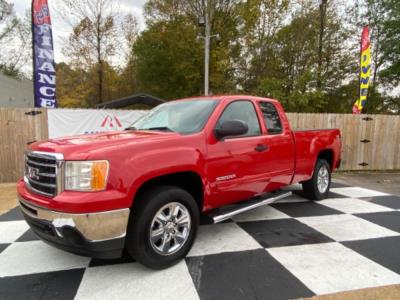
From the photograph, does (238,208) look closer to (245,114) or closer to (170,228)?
(170,228)

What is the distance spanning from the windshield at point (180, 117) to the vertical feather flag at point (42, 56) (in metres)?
6.52

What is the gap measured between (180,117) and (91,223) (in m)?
1.80

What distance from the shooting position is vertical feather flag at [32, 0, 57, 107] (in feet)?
28.4

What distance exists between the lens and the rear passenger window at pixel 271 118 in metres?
4.07

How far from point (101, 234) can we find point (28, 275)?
→ 3.52 ft

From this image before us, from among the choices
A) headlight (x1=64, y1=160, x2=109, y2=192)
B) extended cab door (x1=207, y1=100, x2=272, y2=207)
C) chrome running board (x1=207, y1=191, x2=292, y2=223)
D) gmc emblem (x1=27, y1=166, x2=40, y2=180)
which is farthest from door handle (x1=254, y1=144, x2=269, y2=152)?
gmc emblem (x1=27, y1=166, x2=40, y2=180)

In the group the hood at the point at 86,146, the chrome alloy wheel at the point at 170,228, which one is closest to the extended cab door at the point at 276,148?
the chrome alloy wheel at the point at 170,228

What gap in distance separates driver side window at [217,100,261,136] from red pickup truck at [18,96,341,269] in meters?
0.02

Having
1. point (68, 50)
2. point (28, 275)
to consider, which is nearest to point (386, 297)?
point (28, 275)

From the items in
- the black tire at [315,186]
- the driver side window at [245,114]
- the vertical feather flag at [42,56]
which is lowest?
the black tire at [315,186]

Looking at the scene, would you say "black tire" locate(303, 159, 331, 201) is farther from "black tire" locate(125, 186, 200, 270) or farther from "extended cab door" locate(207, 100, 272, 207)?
"black tire" locate(125, 186, 200, 270)

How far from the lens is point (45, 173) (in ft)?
8.06

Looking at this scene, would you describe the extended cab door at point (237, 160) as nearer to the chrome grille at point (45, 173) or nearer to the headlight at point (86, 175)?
the headlight at point (86, 175)

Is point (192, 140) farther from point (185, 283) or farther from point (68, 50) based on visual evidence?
point (68, 50)
